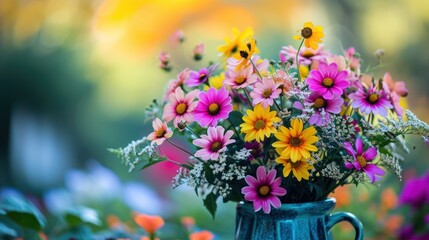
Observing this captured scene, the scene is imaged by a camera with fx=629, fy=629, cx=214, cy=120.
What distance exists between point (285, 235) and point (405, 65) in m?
3.33

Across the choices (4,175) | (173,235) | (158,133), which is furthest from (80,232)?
(4,175)

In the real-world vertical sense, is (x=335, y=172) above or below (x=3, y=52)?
below

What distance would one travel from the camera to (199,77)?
0.71 m

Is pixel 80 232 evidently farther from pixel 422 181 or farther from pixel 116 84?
pixel 116 84

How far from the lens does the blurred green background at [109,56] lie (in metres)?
3.11

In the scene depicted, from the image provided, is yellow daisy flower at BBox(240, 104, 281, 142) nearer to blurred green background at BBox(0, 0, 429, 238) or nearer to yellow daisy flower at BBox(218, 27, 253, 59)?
yellow daisy flower at BBox(218, 27, 253, 59)

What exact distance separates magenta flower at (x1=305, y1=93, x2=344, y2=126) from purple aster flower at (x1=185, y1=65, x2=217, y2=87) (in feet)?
0.40

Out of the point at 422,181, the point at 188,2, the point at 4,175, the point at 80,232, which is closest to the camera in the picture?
the point at 80,232

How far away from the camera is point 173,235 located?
102cm

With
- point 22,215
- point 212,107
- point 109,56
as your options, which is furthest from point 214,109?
point 109,56

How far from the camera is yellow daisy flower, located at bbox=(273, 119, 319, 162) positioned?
62 centimetres

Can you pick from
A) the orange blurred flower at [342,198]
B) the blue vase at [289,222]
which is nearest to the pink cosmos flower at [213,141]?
the blue vase at [289,222]

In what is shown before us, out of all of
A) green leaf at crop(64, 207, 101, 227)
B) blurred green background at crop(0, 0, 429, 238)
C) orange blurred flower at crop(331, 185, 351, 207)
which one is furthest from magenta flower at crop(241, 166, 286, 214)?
blurred green background at crop(0, 0, 429, 238)

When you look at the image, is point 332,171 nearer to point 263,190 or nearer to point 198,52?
point 263,190
